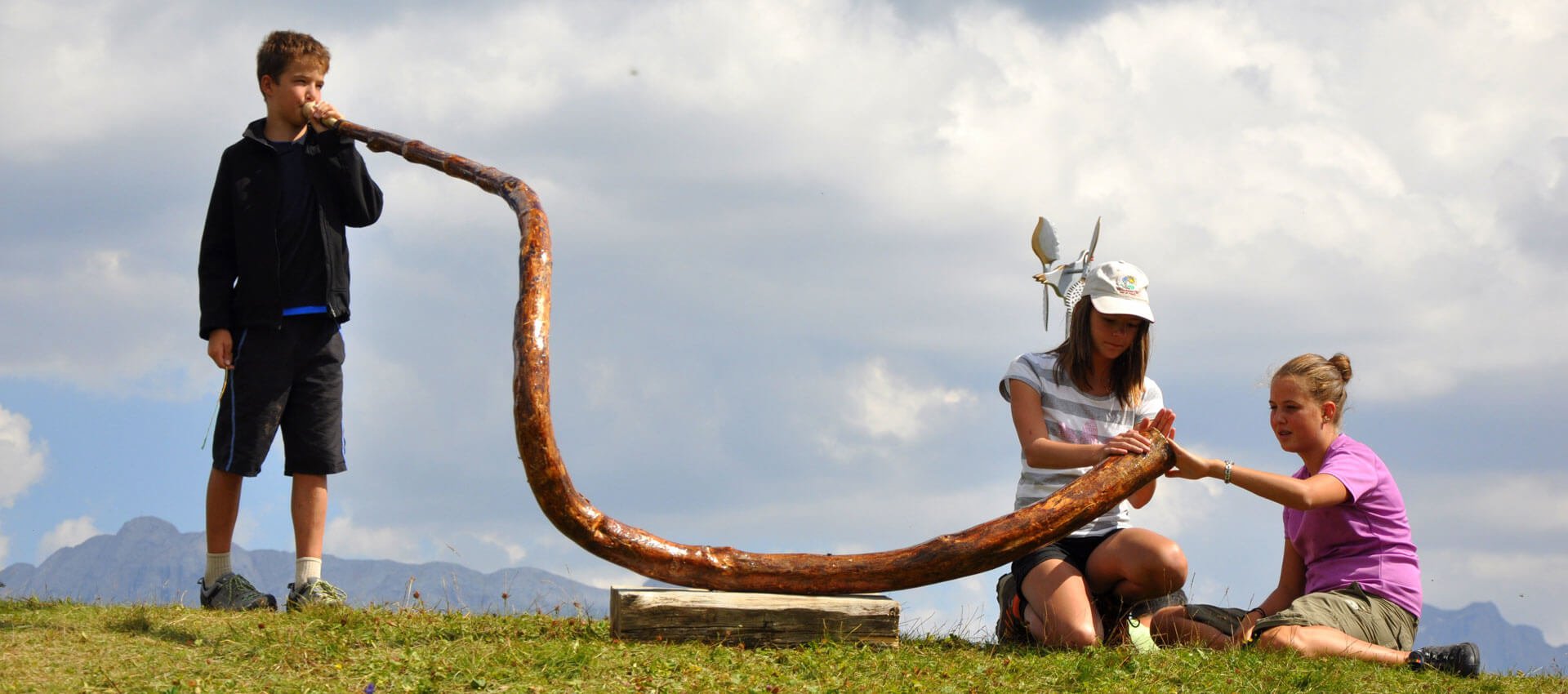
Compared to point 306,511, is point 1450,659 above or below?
below

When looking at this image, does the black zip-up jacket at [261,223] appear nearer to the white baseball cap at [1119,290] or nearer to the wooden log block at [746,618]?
the wooden log block at [746,618]

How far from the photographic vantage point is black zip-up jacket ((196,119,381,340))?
7285 mm

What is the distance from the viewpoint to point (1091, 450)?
6656mm

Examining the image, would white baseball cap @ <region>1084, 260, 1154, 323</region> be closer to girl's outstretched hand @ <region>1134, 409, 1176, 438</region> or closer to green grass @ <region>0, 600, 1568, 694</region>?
girl's outstretched hand @ <region>1134, 409, 1176, 438</region>

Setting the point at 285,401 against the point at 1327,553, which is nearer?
the point at 1327,553

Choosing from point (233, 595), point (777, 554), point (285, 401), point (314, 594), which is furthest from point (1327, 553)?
point (233, 595)

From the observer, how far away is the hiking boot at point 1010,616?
691 centimetres

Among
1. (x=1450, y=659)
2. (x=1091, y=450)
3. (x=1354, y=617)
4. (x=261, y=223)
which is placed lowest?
(x=1450, y=659)

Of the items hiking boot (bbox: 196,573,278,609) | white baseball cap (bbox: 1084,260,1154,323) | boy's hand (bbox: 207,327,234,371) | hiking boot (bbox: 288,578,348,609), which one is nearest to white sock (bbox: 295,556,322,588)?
hiking boot (bbox: 288,578,348,609)

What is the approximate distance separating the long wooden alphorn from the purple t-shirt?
3.31 ft

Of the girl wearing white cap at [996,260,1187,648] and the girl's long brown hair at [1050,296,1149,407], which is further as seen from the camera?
the girl's long brown hair at [1050,296,1149,407]

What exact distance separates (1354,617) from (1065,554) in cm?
151

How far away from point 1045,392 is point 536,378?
2.73m

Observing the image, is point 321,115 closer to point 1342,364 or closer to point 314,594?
point 314,594
